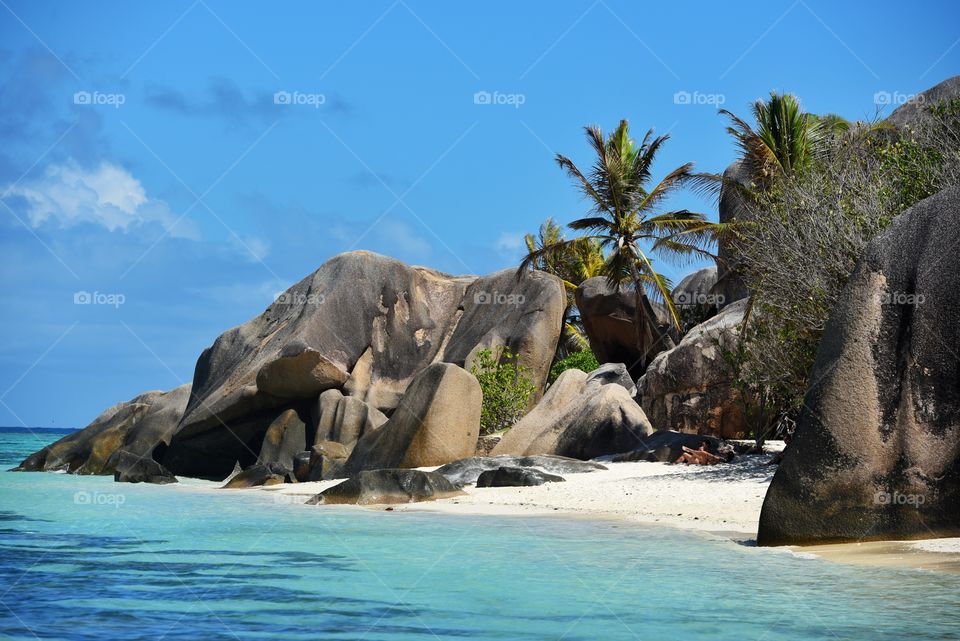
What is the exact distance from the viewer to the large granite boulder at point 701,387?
21.5m

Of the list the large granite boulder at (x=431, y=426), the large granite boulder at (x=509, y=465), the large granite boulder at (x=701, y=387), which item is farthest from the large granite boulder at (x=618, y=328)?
the large granite boulder at (x=509, y=465)

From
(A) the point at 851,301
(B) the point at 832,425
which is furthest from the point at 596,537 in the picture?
(A) the point at 851,301

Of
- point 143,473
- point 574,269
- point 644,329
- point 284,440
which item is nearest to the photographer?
point 143,473

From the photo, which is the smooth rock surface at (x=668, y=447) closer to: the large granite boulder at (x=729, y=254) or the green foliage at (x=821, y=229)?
the green foliage at (x=821, y=229)

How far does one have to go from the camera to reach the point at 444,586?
24.7ft

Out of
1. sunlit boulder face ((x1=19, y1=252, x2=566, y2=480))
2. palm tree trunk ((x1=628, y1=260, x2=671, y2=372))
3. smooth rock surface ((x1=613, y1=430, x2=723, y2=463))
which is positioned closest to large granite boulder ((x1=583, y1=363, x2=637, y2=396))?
sunlit boulder face ((x1=19, y1=252, x2=566, y2=480))

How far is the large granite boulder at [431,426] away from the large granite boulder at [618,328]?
946 cm

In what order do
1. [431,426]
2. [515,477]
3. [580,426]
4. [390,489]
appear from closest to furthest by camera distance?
1. [390,489]
2. [515,477]
3. [431,426]
4. [580,426]

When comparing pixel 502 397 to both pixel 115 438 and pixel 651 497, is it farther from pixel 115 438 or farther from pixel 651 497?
pixel 115 438

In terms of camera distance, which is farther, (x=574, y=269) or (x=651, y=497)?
(x=574, y=269)

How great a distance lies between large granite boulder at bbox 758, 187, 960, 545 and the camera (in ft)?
28.4

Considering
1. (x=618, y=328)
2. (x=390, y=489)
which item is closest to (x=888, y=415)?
(x=390, y=489)

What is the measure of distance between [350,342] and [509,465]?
11.4m

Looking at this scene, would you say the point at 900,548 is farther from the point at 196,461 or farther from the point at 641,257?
the point at 196,461
